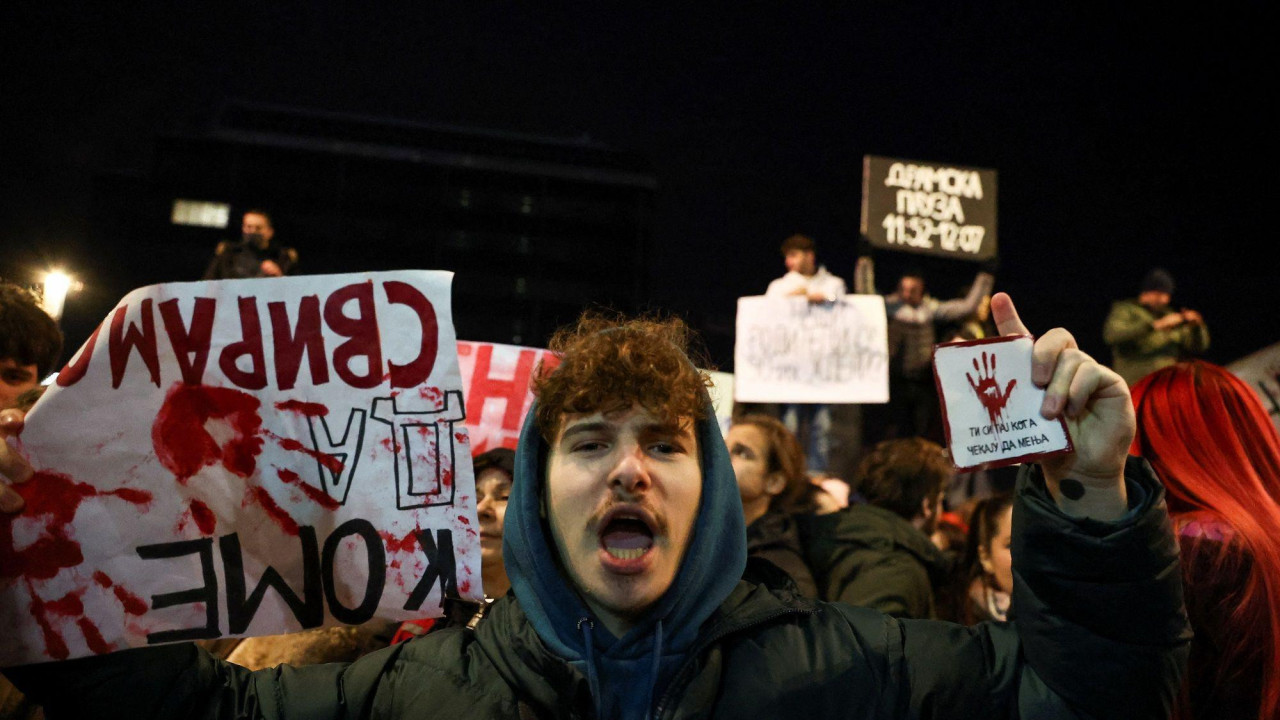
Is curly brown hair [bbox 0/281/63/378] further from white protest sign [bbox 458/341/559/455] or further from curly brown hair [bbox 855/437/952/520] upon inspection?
curly brown hair [bbox 855/437/952/520]

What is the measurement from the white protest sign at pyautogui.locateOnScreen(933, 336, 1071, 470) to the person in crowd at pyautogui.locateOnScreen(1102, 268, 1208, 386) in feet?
21.5

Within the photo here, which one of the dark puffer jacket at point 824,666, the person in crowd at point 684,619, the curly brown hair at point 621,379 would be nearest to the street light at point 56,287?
the person in crowd at point 684,619

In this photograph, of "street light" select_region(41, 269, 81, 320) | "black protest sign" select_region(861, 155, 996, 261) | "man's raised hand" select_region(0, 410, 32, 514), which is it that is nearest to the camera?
"man's raised hand" select_region(0, 410, 32, 514)

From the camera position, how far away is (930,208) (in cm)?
841

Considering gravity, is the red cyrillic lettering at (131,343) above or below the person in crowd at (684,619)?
above

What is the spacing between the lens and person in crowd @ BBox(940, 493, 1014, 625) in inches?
154

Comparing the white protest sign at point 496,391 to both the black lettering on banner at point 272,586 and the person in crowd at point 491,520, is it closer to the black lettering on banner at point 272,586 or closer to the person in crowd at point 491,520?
the person in crowd at point 491,520

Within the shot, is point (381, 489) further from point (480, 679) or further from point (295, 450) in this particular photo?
point (480, 679)

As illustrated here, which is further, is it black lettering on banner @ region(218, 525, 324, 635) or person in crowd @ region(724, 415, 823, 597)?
person in crowd @ region(724, 415, 823, 597)

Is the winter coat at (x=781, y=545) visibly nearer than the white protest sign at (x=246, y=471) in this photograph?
No

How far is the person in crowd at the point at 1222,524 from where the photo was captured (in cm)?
201

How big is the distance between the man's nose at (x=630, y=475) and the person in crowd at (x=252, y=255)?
5.53 meters

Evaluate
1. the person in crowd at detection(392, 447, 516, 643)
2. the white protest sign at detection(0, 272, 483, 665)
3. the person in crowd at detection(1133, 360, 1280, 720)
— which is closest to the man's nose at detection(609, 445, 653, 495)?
the white protest sign at detection(0, 272, 483, 665)

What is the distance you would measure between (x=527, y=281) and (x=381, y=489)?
78.1 m
